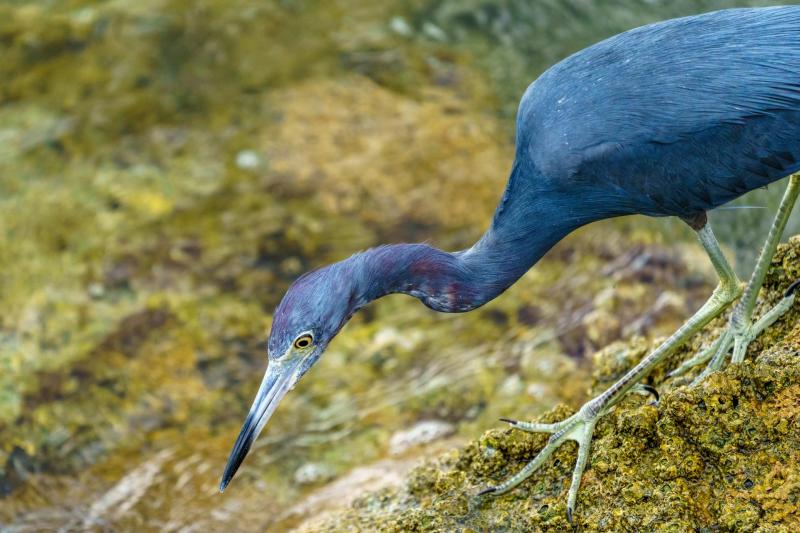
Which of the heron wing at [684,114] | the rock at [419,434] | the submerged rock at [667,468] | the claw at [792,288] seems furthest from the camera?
the rock at [419,434]

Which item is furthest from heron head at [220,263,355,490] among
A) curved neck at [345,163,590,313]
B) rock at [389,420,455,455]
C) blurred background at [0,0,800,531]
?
rock at [389,420,455,455]

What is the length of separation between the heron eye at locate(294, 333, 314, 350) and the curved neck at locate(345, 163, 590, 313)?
25 cm

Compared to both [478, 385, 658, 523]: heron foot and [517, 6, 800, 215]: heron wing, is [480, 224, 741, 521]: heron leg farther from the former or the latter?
[517, 6, 800, 215]: heron wing

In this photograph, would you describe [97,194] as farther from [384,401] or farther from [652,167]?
[652,167]

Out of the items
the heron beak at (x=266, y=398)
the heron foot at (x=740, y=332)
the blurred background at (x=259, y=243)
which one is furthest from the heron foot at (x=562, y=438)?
the blurred background at (x=259, y=243)

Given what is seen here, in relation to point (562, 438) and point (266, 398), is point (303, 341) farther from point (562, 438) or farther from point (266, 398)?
point (562, 438)

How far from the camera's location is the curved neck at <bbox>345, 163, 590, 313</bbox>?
12.3ft

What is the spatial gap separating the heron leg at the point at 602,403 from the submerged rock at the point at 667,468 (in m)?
0.04

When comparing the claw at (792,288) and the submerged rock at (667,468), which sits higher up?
the claw at (792,288)

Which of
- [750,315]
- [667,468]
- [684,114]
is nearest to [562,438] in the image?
[667,468]

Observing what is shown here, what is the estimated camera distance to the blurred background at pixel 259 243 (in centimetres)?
559

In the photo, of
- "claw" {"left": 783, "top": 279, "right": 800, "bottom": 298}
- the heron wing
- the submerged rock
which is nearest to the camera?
the submerged rock

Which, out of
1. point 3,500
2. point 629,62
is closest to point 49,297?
point 3,500

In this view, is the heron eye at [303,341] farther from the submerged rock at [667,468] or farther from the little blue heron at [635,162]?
the submerged rock at [667,468]
